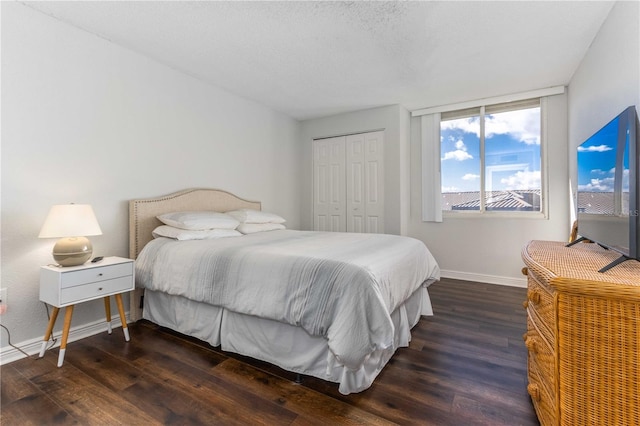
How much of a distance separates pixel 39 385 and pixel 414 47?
143 inches

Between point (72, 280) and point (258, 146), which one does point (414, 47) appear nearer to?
point (258, 146)

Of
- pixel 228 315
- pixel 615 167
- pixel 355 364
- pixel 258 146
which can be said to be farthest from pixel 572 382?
pixel 258 146

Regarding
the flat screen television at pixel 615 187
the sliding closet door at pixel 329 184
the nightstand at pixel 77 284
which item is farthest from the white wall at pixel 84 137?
the flat screen television at pixel 615 187

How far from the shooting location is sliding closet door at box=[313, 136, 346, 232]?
4.61m

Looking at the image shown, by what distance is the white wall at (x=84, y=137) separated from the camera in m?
2.04

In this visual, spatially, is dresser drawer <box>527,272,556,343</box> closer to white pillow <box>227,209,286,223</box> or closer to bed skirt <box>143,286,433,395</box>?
bed skirt <box>143,286,433,395</box>

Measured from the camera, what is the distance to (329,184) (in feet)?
15.5

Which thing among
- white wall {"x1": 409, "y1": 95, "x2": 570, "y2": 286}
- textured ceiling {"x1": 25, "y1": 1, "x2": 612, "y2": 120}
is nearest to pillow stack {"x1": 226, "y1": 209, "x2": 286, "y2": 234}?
textured ceiling {"x1": 25, "y1": 1, "x2": 612, "y2": 120}

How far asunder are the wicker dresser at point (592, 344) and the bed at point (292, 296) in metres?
0.68

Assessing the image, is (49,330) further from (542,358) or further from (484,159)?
(484,159)

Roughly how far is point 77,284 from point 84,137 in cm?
122

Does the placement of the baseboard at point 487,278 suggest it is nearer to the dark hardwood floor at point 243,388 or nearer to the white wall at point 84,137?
the dark hardwood floor at point 243,388

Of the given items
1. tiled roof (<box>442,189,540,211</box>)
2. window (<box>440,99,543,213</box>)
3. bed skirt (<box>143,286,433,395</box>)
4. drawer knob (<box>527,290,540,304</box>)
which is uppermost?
window (<box>440,99,543,213</box>)

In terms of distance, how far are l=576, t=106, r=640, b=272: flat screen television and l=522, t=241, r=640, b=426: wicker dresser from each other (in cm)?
14
